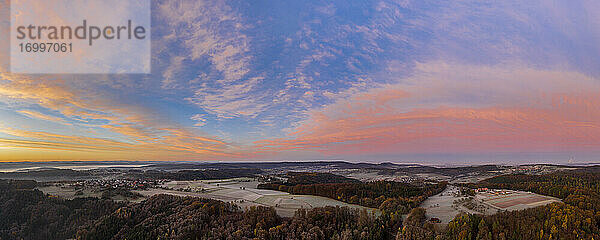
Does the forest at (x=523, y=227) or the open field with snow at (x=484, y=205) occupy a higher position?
the forest at (x=523, y=227)

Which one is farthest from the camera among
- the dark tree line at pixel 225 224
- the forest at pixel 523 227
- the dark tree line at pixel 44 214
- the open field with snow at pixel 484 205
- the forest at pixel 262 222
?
the open field with snow at pixel 484 205

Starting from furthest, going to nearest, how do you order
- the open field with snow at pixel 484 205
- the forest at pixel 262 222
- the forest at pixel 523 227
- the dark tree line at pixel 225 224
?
1. the open field with snow at pixel 484 205
2. the dark tree line at pixel 225 224
3. the forest at pixel 262 222
4. the forest at pixel 523 227

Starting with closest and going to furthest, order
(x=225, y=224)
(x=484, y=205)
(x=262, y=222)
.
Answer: (x=262, y=222) < (x=225, y=224) < (x=484, y=205)

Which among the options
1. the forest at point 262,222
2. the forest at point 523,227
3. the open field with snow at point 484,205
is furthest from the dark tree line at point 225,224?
the open field with snow at point 484,205

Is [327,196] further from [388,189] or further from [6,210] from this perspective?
[6,210]

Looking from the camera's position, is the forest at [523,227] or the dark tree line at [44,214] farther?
the dark tree line at [44,214]

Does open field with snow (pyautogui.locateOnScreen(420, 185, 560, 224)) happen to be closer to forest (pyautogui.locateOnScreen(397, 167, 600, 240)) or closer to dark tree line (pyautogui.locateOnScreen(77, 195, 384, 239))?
forest (pyautogui.locateOnScreen(397, 167, 600, 240))

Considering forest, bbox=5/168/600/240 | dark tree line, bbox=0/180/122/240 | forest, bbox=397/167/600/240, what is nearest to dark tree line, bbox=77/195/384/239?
forest, bbox=5/168/600/240

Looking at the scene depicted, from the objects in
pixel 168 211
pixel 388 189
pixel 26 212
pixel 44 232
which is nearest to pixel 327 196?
pixel 388 189

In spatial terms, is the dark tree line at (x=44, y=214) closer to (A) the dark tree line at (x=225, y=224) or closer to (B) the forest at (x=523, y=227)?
(A) the dark tree line at (x=225, y=224)

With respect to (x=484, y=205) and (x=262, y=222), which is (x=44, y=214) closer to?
(x=262, y=222)

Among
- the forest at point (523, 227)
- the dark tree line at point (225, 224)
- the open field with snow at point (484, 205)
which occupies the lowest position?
the open field with snow at point (484, 205)

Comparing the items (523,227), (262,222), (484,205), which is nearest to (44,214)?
(262,222)
